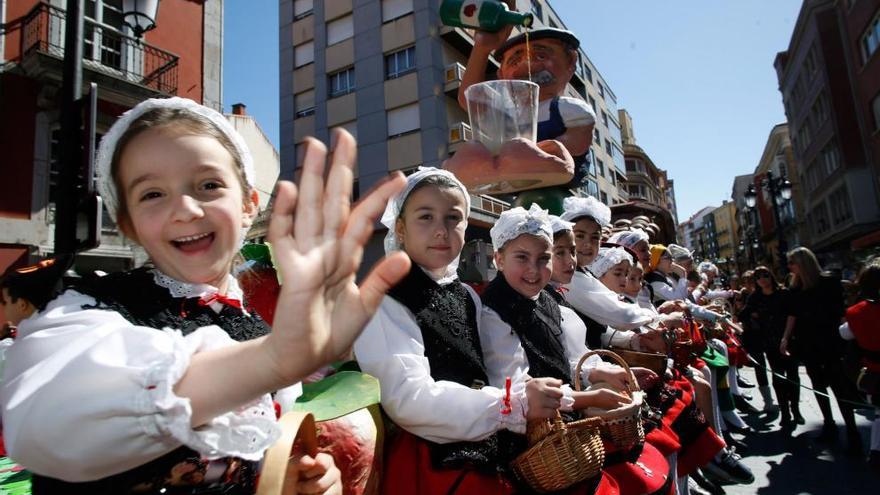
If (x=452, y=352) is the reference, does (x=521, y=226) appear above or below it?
above

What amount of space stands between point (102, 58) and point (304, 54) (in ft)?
37.4

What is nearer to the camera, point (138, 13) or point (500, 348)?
point (500, 348)

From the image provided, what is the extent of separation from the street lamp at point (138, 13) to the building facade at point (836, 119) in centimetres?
2356

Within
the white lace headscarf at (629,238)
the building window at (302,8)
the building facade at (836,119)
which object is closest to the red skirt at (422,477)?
the white lace headscarf at (629,238)

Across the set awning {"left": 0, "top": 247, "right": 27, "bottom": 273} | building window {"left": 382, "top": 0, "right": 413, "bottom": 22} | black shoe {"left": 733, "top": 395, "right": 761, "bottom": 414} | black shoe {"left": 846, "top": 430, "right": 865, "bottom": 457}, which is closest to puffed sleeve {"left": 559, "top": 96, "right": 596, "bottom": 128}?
black shoe {"left": 846, "top": 430, "right": 865, "bottom": 457}

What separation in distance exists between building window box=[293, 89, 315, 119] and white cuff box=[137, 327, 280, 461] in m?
20.9

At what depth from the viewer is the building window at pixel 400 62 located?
1858 centimetres

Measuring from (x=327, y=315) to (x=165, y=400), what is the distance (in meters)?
0.26

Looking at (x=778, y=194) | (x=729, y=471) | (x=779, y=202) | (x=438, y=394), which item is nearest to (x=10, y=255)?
(x=438, y=394)

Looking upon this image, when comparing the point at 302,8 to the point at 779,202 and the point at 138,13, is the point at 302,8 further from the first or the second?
the point at 779,202

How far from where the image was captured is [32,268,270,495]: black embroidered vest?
3.01ft

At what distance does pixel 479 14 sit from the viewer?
3367 mm

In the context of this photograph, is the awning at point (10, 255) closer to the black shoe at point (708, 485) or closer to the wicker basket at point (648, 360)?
the wicker basket at point (648, 360)

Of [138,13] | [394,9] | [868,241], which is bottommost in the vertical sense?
[868,241]
